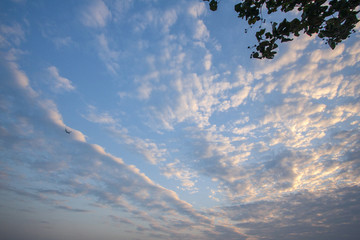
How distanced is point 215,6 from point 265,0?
2157mm

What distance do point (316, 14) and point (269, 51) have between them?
6.47 feet

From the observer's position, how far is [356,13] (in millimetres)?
6621

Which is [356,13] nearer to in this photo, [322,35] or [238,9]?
[322,35]

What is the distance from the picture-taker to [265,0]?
24.9 ft

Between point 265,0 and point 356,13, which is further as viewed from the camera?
point 265,0

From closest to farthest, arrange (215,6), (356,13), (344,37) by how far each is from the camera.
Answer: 1. (356,13)
2. (344,37)
3. (215,6)

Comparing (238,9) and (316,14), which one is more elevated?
(238,9)

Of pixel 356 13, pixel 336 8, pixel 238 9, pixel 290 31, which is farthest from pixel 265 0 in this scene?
pixel 356 13

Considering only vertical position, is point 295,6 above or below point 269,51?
above

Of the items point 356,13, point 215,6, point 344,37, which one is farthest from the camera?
point 215,6

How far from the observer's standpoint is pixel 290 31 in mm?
7344

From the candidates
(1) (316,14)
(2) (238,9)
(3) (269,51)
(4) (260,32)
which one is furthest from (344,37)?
(2) (238,9)

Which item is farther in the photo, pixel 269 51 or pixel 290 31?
pixel 269 51

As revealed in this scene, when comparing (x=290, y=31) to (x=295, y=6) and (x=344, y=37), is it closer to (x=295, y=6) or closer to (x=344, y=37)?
(x=295, y=6)
